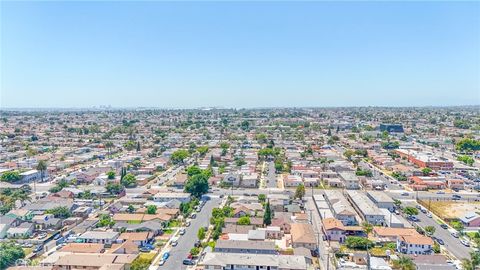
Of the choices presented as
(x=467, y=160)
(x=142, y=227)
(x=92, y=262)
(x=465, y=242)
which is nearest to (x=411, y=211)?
(x=465, y=242)

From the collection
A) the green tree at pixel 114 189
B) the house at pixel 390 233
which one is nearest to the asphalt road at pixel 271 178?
the green tree at pixel 114 189

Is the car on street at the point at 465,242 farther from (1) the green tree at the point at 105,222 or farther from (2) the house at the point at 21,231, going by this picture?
(2) the house at the point at 21,231

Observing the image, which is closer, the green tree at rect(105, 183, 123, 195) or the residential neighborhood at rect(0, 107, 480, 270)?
the residential neighborhood at rect(0, 107, 480, 270)

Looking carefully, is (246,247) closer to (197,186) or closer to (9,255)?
(9,255)

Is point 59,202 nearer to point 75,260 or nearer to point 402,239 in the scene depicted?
point 75,260

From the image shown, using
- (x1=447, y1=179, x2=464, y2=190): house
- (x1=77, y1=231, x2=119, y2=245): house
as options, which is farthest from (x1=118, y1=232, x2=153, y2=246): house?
(x1=447, y1=179, x2=464, y2=190): house

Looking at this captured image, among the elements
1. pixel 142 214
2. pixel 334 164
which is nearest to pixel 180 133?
pixel 334 164

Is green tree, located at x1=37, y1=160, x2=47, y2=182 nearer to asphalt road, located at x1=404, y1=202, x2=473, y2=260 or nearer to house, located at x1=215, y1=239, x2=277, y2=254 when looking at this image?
house, located at x1=215, y1=239, x2=277, y2=254
